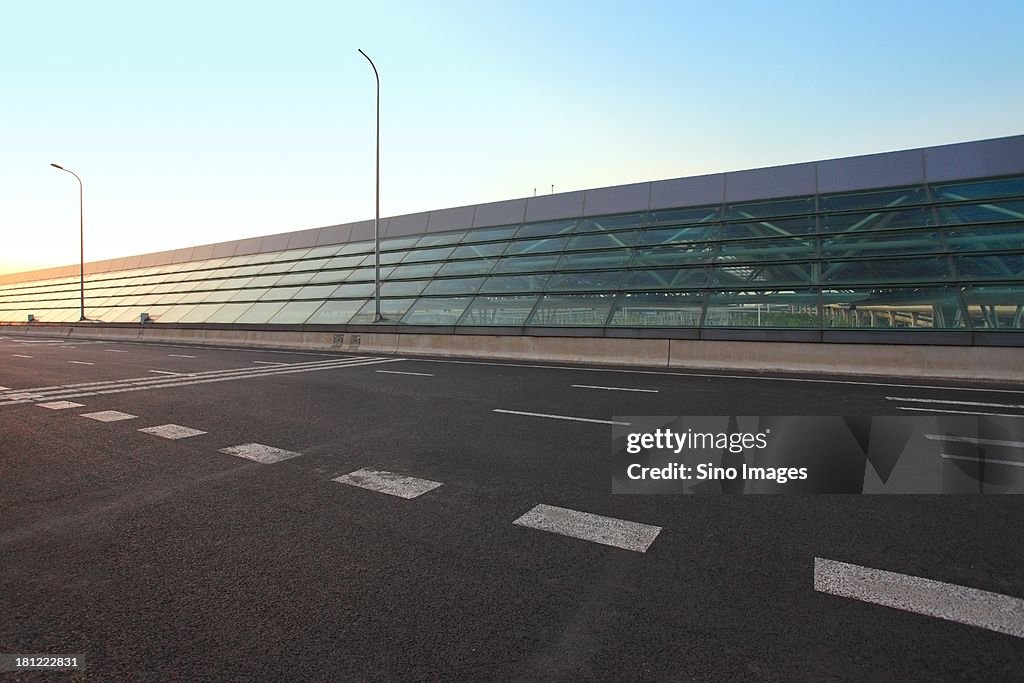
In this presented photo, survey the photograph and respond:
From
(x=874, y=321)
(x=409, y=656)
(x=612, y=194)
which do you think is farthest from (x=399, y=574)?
(x=612, y=194)

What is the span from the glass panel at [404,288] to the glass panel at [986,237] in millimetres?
18891

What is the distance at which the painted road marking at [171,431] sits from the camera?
21.3 feet

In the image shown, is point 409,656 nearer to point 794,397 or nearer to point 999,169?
point 794,397

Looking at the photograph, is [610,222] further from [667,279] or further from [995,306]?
[995,306]

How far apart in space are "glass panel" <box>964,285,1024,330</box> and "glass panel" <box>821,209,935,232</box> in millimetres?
3545

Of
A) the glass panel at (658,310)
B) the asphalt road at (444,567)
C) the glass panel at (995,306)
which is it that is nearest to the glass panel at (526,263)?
the glass panel at (658,310)

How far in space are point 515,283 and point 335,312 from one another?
9.07 metres

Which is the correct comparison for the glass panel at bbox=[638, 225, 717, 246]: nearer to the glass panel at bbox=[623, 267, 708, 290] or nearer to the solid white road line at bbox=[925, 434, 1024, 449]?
the glass panel at bbox=[623, 267, 708, 290]

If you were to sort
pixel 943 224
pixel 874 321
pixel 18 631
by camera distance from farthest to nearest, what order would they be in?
pixel 943 224, pixel 874 321, pixel 18 631

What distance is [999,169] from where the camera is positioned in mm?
15141

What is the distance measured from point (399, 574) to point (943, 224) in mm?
18467

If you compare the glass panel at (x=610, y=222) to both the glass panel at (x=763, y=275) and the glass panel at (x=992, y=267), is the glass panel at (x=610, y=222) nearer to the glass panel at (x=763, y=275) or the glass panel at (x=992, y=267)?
the glass panel at (x=763, y=275)

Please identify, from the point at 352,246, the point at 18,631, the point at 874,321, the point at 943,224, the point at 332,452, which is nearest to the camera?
the point at 18,631

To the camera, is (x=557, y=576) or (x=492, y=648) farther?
(x=557, y=576)
